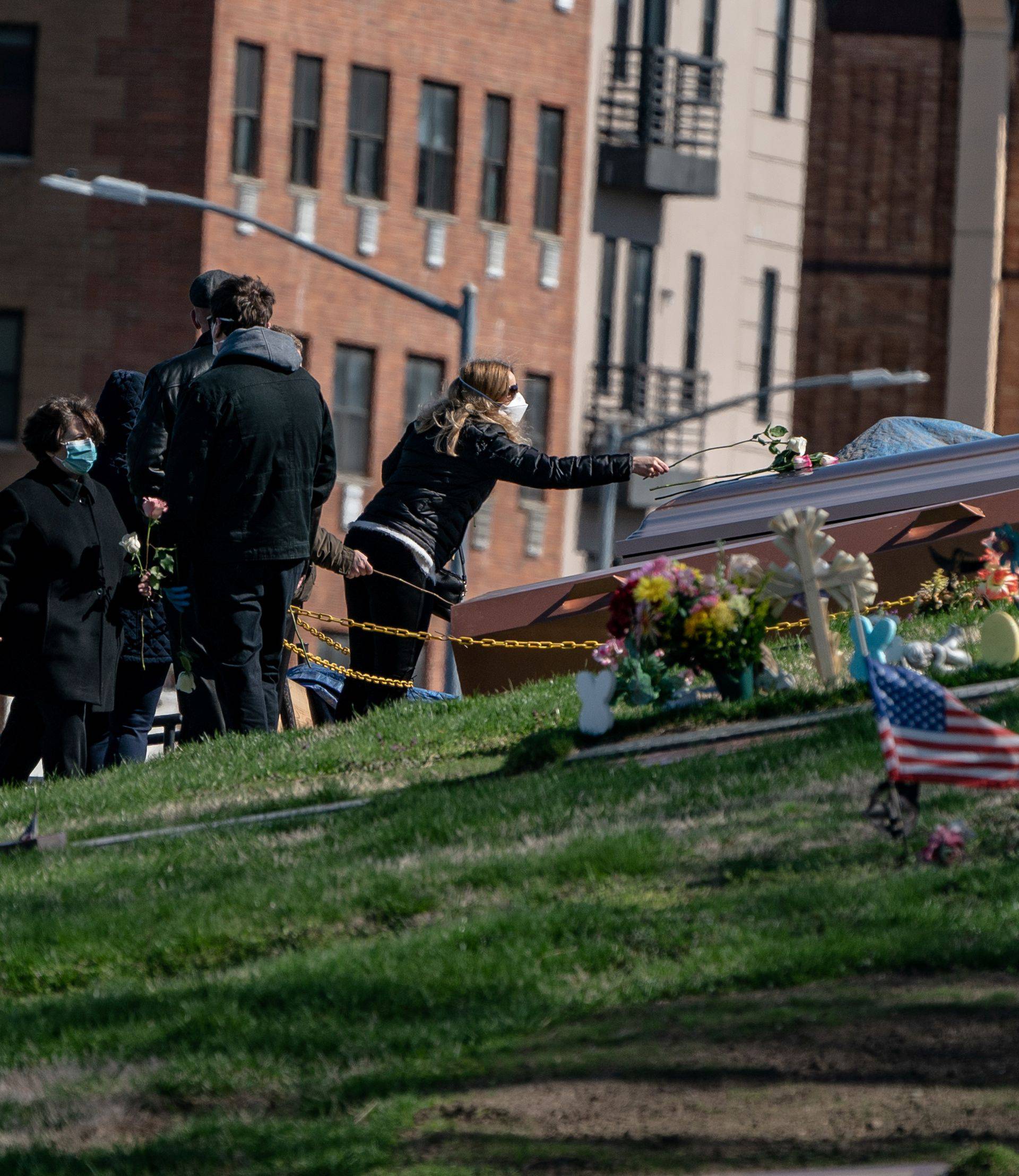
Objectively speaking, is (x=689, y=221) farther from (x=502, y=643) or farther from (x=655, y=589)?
(x=655, y=589)

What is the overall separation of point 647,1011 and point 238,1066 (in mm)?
1041

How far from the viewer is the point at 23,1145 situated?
600cm

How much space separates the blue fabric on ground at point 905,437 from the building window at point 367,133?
2290 cm

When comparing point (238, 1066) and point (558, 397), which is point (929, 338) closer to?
point (558, 397)

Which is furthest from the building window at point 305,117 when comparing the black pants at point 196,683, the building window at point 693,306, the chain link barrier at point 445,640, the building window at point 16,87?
the black pants at point 196,683

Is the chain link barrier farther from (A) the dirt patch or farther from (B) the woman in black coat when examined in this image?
(A) the dirt patch

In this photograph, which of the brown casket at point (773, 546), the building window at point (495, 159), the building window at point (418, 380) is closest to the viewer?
the brown casket at point (773, 546)

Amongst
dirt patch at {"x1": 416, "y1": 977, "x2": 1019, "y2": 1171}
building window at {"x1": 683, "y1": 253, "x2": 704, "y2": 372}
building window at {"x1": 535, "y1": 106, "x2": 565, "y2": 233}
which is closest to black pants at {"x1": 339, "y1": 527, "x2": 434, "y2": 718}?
dirt patch at {"x1": 416, "y1": 977, "x2": 1019, "y2": 1171}

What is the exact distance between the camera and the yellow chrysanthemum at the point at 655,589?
9617 mm

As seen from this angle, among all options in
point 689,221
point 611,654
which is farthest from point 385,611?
point 689,221

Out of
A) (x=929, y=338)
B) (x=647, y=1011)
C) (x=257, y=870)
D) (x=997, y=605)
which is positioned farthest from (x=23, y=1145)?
(x=929, y=338)

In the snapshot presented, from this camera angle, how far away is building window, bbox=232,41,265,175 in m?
36.3

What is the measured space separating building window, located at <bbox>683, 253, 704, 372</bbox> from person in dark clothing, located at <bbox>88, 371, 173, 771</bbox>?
31.6m

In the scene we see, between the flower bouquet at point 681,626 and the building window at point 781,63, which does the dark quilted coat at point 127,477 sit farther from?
the building window at point 781,63
